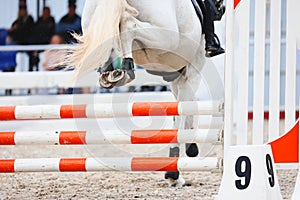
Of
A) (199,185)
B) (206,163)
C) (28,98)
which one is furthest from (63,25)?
(206,163)

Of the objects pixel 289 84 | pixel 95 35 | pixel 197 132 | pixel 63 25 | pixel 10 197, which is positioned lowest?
pixel 10 197

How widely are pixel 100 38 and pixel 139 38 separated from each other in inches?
7.8

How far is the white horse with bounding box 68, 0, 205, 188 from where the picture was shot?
3.20 meters

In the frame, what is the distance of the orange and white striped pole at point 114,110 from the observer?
3381mm

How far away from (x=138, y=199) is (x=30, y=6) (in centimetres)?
542

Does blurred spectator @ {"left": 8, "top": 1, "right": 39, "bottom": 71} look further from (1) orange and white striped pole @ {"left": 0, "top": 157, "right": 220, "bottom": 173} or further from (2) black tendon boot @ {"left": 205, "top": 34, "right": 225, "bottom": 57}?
(1) orange and white striped pole @ {"left": 0, "top": 157, "right": 220, "bottom": 173}

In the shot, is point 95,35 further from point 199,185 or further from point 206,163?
point 199,185

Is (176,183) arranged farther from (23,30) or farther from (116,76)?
(23,30)

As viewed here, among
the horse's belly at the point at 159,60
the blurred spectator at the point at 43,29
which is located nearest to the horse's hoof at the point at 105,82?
the horse's belly at the point at 159,60

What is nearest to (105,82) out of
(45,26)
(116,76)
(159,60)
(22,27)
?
(116,76)

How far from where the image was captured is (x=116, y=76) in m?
3.18

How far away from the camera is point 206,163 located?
128 inches

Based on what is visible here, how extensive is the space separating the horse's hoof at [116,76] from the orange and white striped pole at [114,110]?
0.68 ft

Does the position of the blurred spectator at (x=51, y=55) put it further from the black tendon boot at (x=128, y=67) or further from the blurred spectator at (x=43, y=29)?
the black tendon boot at (x=128, y=67)
